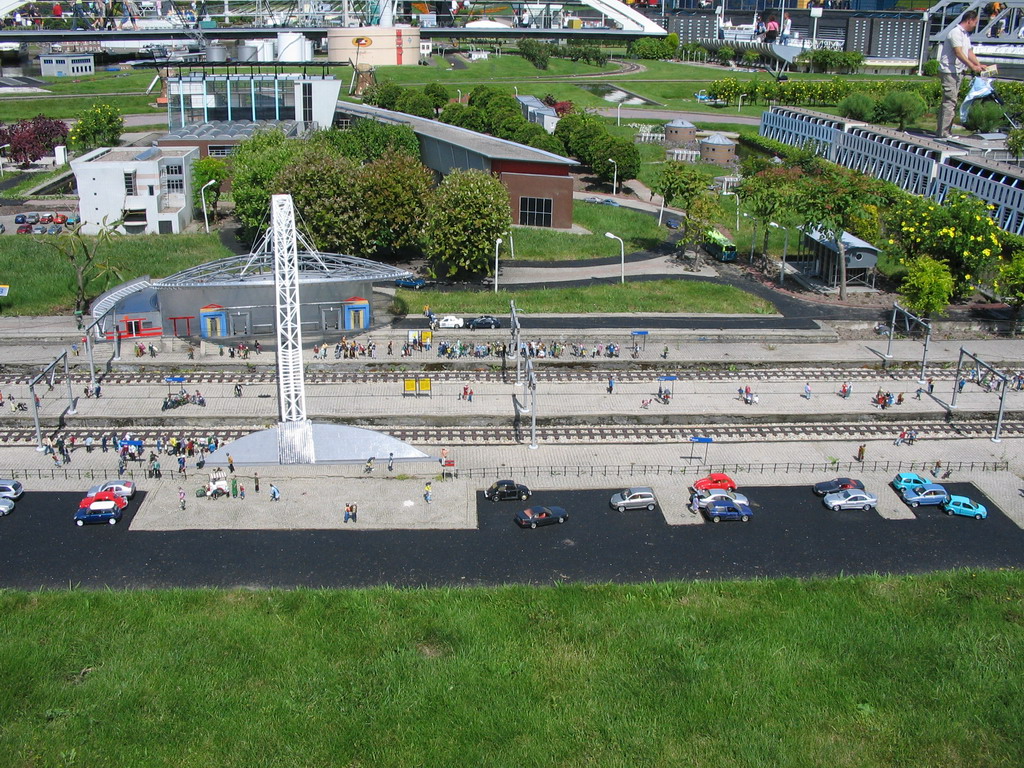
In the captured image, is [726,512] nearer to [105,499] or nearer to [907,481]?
[907,481]

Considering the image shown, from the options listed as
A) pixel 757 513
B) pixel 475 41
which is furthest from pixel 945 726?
pixel 475 41

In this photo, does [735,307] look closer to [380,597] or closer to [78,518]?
[380,597]

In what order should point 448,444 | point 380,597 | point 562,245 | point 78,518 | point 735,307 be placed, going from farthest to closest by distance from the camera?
1. point 562,245
2. point 735,307
3. point 448,444
4. point 78,518
5. point 380,597

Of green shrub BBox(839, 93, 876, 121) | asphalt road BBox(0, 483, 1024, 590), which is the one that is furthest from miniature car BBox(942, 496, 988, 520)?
green shrub BBox(839, 93, 876, 121)

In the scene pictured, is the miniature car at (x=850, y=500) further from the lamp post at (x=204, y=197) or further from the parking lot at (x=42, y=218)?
the parking lot at (x=42, y=218)

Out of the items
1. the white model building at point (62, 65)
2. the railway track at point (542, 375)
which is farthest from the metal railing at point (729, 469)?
the white model building at point (62, 65)

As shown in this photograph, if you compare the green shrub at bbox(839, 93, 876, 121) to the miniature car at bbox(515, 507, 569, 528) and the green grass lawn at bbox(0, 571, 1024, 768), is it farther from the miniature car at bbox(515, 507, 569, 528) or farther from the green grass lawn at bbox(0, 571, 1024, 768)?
the miniature car at bbox(515, 507, 569, 528)

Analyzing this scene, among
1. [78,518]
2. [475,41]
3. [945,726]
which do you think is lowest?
[945,726]

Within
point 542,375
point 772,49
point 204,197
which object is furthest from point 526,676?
point 772,49

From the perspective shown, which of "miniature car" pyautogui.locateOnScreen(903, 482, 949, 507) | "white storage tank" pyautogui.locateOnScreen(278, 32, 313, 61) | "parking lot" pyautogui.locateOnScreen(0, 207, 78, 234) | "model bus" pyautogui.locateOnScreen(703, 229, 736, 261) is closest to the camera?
"miniature car" pyautogui.locateOnScreen(903, 482, 949, 507)
